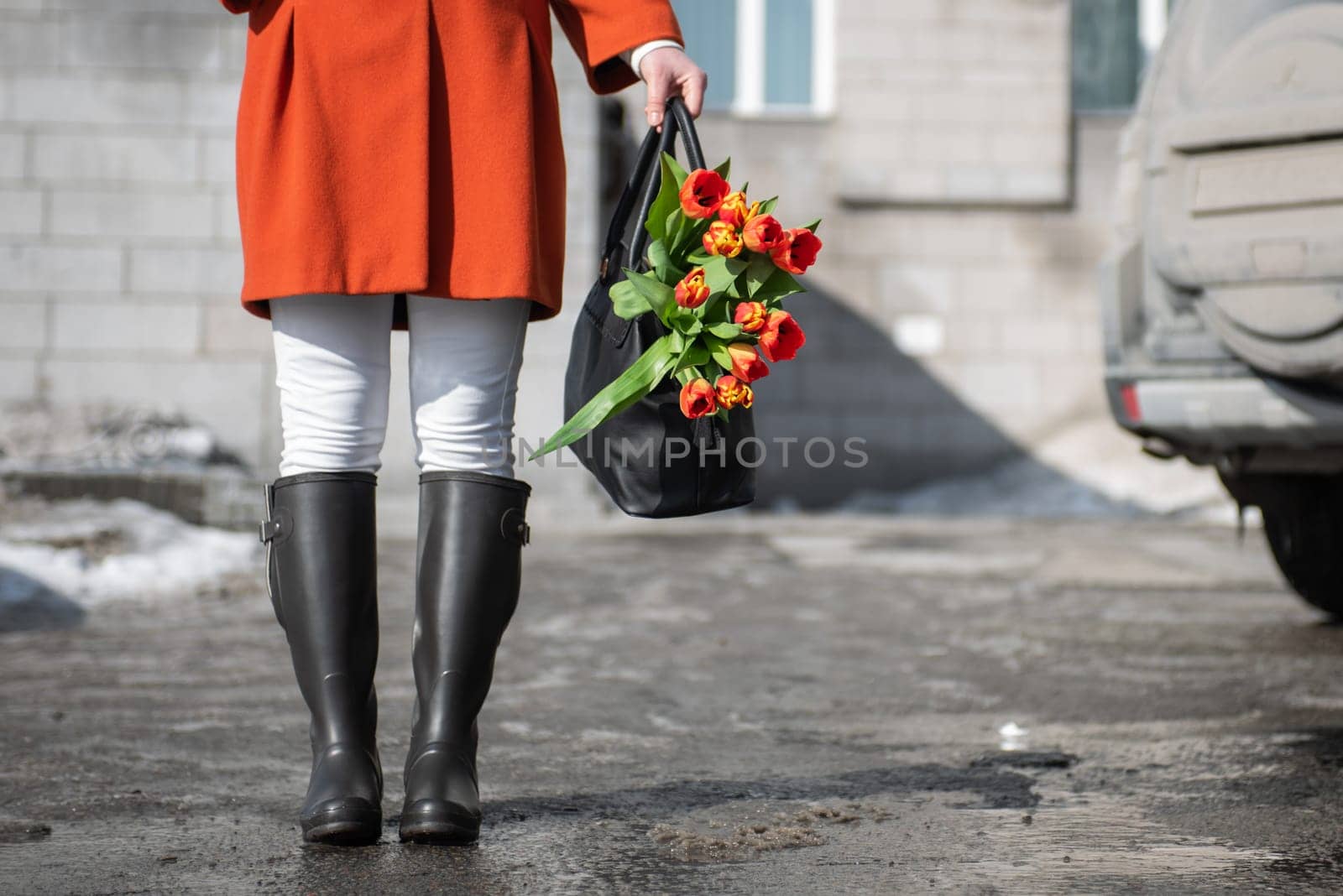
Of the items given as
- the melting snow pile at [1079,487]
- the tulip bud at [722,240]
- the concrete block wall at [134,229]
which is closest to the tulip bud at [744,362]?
the tulip bud at [722,240]

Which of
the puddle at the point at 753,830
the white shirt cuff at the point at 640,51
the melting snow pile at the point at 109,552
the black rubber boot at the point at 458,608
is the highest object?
the white shirt cuff at the point at 640,51

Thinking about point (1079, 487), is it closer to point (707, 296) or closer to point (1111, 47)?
point (1111, 47)

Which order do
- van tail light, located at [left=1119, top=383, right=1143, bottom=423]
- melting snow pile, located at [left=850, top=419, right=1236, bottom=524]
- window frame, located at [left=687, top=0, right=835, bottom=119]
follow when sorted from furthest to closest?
window frame, located at [left=687, top=0, right=835, bottom=119], melting snow pile, located at [left=850, top=419, right=1236, bottom=524], van tail light, located at [left=1119, top=383, right=1143, bottom=423]

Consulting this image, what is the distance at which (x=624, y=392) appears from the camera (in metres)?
2.07

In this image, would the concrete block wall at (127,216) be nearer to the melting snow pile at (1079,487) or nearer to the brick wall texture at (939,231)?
the brick wall texture at (939,231)

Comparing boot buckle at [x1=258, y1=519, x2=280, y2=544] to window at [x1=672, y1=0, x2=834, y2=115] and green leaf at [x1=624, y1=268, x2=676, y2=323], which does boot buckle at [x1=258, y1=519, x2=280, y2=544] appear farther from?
window at [x1=672, y1=0, x2=834, y2=115]

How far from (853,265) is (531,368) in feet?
11.9

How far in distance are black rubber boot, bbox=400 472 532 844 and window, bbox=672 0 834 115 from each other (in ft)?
31.5

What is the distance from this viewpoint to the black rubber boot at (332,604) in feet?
7.03

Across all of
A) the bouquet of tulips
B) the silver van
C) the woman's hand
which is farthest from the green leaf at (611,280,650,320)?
the silver van

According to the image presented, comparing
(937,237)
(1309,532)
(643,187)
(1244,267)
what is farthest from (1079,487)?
(643,187)

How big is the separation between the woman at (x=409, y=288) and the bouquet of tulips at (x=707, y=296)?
0.55 feet

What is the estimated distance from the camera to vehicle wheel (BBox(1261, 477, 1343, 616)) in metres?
4.43

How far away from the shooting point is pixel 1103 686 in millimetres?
3621
